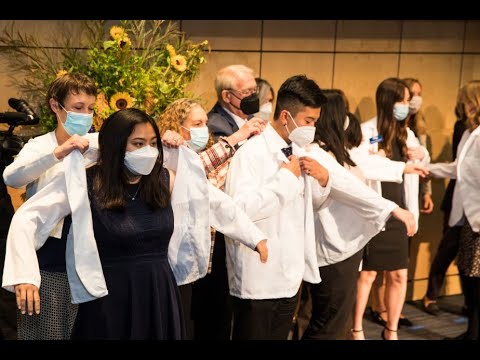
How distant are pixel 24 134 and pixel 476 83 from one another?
2.88 metres

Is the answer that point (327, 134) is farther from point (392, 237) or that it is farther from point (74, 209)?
point (74, 209)

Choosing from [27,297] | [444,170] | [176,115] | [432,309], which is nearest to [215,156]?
[176,115]

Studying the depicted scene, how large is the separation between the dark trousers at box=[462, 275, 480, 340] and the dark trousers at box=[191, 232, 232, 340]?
1766mm

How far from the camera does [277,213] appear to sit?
346 centimetres

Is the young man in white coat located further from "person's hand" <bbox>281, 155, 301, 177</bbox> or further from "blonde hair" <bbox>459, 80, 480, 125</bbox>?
"blonde hair" <bbox>459, 80, 480, 125</bbox>

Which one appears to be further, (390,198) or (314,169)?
(390,198)

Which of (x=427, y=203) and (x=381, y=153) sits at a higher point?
(x=381, y=153)

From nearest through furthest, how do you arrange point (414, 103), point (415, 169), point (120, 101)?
point (120, 101) → point (415, 169) → point (414, 103)

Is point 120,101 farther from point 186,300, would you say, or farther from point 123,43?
point 186,300

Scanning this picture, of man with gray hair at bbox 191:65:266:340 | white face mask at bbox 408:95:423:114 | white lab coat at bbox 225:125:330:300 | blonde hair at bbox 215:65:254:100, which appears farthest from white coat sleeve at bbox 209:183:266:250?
white face mask at bbox 408:95:423:114

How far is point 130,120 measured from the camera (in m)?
2.91

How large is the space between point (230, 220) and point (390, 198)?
1980mm

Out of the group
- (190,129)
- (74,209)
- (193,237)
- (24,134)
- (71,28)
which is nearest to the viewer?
(74,209)
